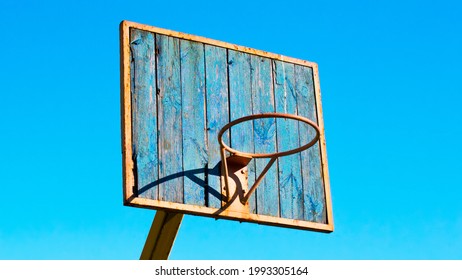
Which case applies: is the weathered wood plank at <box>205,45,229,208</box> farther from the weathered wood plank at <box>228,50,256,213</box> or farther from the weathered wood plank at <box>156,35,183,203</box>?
the weathered wood plank at <box>156,35,183,203</box>

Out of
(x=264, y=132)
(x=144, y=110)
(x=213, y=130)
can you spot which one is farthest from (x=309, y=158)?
(x=144, y=110)

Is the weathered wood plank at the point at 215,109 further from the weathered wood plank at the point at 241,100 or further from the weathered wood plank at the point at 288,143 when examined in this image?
the weathered wood plank at the point at 288,143

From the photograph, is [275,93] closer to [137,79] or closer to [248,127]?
[248,127]

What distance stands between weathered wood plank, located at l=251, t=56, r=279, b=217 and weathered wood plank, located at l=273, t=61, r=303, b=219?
0.16 feet

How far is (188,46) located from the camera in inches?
331

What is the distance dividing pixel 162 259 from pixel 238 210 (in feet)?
2.57

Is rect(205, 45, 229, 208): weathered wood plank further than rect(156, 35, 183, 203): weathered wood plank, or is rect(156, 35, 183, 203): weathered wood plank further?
rect(205, 45, 229, 208): weathered wood plank

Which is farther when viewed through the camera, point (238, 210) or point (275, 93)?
point (275, 93)

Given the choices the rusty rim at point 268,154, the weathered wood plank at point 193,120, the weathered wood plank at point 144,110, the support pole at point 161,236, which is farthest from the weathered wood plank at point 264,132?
the weathered wood plank at point 144,110

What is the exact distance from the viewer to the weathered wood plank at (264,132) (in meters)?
8.22

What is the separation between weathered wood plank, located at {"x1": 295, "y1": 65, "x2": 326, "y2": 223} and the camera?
845 cm

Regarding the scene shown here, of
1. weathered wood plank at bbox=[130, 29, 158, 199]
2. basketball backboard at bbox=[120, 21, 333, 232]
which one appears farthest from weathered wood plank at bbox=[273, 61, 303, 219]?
weathered wood plank at bbox=[130, 29, 158, 199]

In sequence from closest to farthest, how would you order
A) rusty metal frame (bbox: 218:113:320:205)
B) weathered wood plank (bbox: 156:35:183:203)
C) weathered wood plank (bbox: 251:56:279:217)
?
weathered wood plank (bbox: 156:35:183:203)
rusty metal frame (bbox: 218:113:320:205)
weathered wood plank (bbox: 251:56:279:217)
